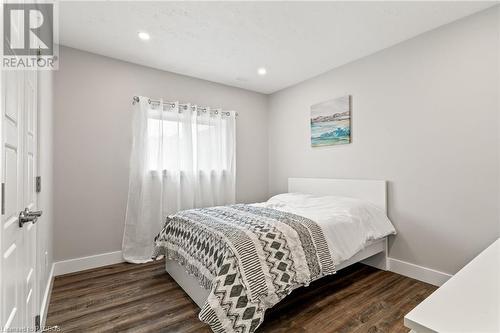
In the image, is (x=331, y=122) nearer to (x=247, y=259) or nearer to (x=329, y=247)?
(x=329, y=247)

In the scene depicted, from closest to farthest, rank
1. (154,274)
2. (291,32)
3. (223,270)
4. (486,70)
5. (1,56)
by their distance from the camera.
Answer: (1,56) → (223,270) → (486,70) → (291,32) → (154,274)

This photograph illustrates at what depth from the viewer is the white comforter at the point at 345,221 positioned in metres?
2.20

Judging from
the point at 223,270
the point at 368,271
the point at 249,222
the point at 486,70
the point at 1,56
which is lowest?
the point at 368,271

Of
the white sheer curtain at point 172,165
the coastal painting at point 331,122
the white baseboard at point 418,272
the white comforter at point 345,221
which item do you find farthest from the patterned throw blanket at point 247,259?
the coastal painting at point 331,122

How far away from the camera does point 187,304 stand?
2.07 metres

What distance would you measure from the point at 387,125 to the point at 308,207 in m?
1.33

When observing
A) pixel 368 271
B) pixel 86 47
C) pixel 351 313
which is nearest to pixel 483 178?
pixel 368 271

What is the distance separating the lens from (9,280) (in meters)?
0.89

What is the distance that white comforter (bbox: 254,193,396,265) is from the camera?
7.22 feet

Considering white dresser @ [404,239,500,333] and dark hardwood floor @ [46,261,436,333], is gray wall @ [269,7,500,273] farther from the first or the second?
white dresser @ [404,239,500,333]

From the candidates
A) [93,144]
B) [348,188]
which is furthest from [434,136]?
[93,144]

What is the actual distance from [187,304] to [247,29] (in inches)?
105

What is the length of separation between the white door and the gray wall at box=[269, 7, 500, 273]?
10.3 feet

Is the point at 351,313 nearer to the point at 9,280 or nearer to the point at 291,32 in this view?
the point at 9,280
